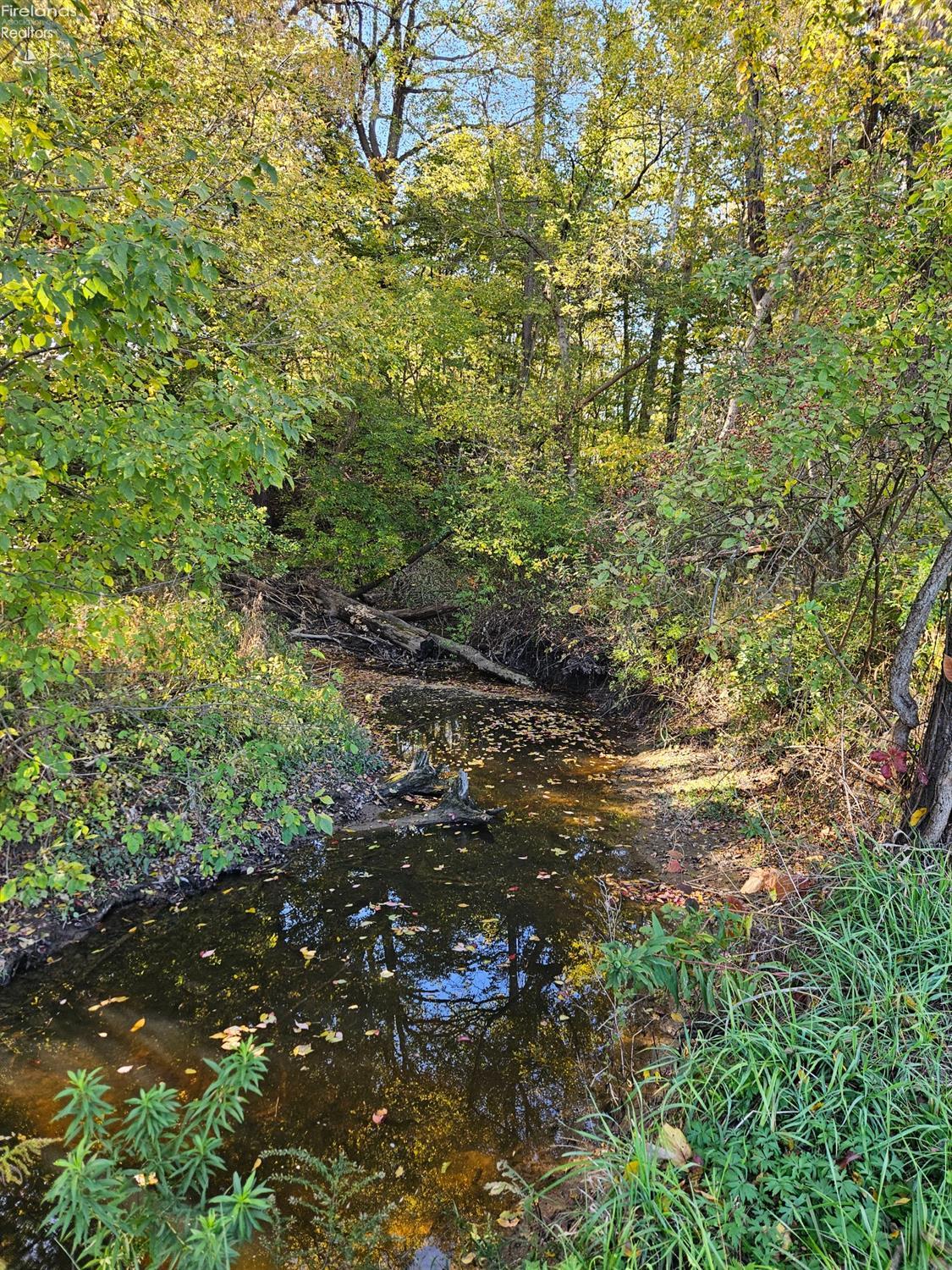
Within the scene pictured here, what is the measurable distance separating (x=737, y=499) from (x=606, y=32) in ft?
51.4

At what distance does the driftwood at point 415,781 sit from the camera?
762cm

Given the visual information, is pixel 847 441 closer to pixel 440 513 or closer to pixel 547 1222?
pixel 547 1222

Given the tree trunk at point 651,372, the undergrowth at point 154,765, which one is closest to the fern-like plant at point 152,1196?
the undergrowth at point 154,765

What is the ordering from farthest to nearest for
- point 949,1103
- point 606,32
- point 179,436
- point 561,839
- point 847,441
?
point 606,32
point 561,839
point 847,441
point 179,436
point 949,1103

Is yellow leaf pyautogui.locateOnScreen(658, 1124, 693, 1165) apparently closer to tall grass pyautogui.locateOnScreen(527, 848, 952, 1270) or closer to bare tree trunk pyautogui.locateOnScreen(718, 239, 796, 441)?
tall grass pyautogui.locateOnScreen(527, 848, 952, 1270)

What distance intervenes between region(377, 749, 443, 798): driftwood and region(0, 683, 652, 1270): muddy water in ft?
2.97

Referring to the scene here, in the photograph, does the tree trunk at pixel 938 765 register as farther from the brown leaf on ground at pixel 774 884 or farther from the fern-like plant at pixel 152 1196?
the fern-like plant at pixel 152 1196

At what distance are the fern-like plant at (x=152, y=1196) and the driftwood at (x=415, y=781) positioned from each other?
477cm

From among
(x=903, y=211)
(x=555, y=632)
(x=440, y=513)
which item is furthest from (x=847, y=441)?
(x=440, y=513)

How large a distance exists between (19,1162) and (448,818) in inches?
173

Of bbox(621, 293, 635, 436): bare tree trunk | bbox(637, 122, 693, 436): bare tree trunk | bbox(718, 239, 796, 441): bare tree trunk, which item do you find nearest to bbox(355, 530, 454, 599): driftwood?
bbox(637, 122, 693, 436): bare tree trunk

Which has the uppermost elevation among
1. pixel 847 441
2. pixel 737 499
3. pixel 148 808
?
pixel 847 441

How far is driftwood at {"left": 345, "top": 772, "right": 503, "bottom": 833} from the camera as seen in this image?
6871mm

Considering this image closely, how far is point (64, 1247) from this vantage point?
8.99ft
